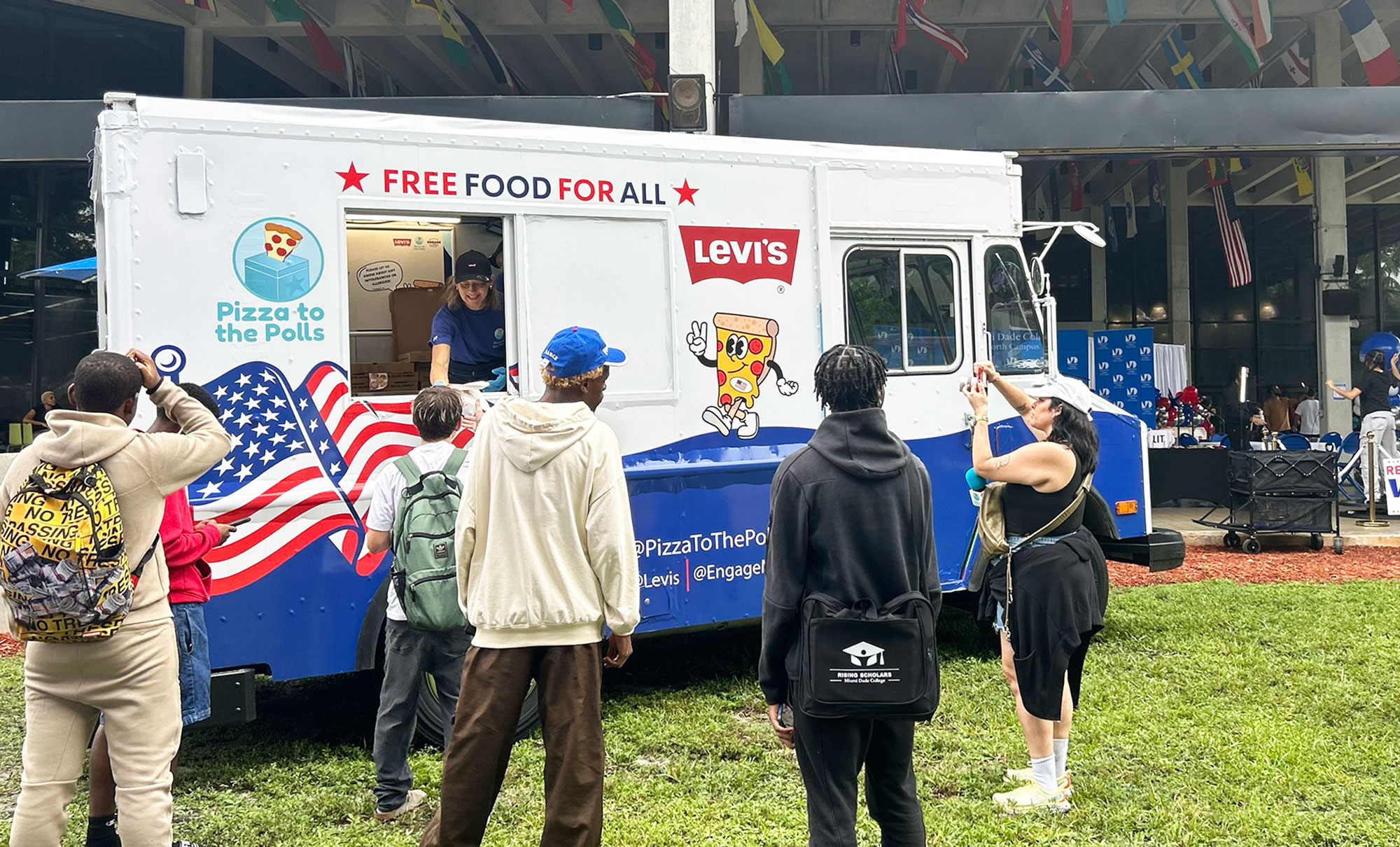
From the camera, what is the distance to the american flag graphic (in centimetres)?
478

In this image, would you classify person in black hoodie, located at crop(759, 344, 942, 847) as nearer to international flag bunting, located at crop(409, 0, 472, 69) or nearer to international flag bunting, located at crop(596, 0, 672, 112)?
international flag bunting, located at crop(596, 0, 672, 112)

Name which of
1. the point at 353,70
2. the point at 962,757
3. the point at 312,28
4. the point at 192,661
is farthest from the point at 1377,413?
the point at 353,70

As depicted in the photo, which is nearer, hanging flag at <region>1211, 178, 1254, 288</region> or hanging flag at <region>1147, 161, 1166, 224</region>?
hanging flag at <region>1211, 178, 1254, 288</region>

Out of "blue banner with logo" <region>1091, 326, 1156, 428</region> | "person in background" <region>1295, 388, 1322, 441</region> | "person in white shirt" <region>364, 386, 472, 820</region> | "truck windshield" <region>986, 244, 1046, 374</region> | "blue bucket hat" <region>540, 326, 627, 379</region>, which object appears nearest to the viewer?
"blue bucket hat" <region>540, 326, 627, 379</region>

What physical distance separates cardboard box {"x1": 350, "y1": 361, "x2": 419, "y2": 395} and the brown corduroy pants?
2503 mm

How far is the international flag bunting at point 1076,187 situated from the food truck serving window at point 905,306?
630 inches

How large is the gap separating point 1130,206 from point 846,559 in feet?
75.0

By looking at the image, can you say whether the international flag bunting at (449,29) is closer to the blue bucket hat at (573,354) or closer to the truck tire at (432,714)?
the truck tire at (432,714)

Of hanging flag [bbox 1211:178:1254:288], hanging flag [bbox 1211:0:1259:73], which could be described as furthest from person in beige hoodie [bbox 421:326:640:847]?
hanging flag [bbox 1211:178:1254:288]

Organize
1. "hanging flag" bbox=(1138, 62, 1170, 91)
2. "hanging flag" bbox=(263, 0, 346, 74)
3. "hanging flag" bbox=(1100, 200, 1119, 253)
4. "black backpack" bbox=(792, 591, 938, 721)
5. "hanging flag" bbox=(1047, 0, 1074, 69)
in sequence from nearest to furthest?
1. "black backpack" bbox=(792, 591, 938, 721)
2. "hanging flag" bbox=(263, 0, 346, 74)
3. "hanging flag" bbox=(1047, 0, 1074, 69)
4. "hanging flag" bbox=(1138, 62, 1170, 91)
5. "hanging flag" bbox=(1100, 200, 1119, 253)

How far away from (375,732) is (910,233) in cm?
390

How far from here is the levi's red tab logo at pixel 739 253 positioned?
582 cm

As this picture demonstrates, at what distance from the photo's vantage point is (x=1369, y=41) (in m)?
14.6

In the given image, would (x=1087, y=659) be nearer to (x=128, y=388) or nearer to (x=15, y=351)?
(x=128, y=388)
